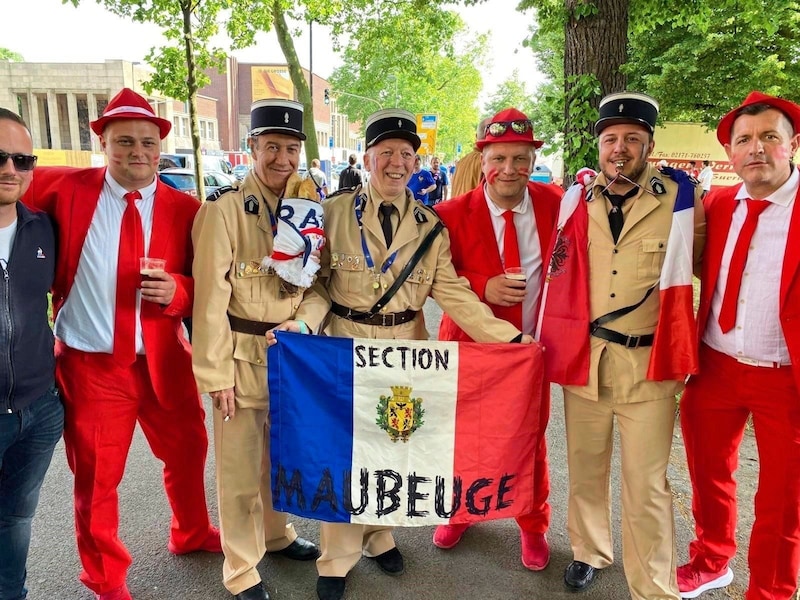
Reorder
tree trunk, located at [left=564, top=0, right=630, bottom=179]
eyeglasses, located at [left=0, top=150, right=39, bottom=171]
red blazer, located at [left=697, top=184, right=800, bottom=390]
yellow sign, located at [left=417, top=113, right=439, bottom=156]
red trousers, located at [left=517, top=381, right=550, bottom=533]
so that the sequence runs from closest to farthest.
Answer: eyeglasses, located at [left=0, top=150, right=39, bottom=171]
red blazer, located at [left=697, top=184, right=800, bottom=390]
red trousers, located at [left=517, top=381, right=550, bottom=533]
tree trunk, located at [left=564, top=0, right=630, bottom=179]
yellow sign, located at [left=417, top=113, right=439, bottom=156]

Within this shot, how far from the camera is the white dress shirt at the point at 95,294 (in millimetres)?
2906

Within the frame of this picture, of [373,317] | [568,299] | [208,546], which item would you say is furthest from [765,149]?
[208,546]

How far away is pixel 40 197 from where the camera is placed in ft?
9.67

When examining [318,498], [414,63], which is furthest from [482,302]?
[414,63]

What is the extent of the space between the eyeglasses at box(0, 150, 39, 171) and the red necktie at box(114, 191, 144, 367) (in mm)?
465

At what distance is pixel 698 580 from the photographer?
3271mm

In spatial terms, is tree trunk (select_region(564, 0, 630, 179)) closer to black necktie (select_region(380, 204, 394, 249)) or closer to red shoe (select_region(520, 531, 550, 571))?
black necktie (select_region(380, 204, 394, 249))

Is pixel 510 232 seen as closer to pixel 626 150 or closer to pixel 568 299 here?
pixel 568 299

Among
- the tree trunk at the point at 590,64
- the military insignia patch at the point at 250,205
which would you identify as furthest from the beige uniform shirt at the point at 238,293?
the tree trunk at the point at 590,64

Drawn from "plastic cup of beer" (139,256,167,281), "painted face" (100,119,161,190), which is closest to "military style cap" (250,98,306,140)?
"painted face" (100,119,161,190)

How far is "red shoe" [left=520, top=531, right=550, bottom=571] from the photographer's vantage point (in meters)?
3.45

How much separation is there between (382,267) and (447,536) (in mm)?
1724

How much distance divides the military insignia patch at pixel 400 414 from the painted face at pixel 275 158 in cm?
122

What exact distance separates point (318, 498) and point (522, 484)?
1.11 meters
